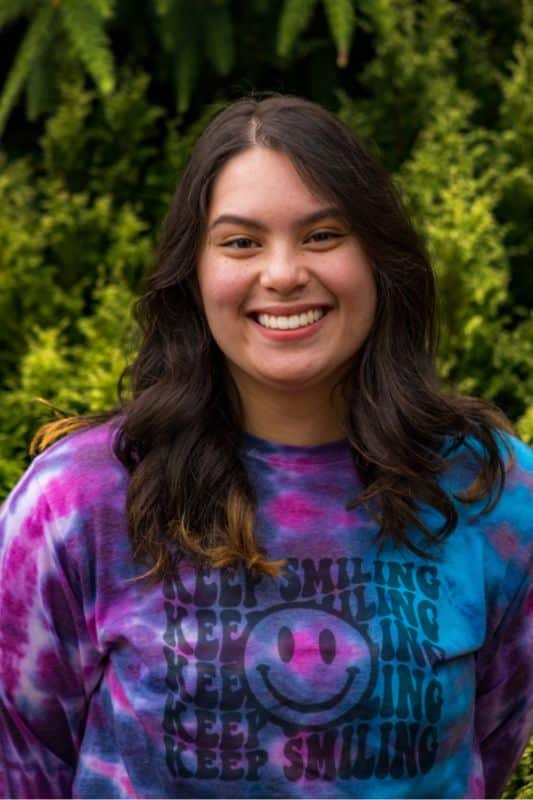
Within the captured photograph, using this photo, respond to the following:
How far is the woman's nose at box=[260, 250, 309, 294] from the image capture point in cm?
208

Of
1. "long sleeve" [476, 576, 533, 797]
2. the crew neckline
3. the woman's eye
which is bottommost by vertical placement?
"long sleeve" [476, 576, 533, 797]

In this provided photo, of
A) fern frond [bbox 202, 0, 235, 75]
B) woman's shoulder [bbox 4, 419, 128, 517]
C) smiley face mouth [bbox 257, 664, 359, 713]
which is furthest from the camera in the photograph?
fern frond [bbox 202, 0, 235, 75]

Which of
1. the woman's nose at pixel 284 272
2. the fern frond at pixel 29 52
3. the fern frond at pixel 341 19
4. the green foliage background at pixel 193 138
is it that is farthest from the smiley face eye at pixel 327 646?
the fern frond at pixel 29 52

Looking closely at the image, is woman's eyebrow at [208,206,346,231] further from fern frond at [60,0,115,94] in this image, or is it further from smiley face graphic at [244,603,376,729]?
fern frond at [60,0,115,94]

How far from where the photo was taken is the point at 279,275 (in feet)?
6.82

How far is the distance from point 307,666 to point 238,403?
1.53ft

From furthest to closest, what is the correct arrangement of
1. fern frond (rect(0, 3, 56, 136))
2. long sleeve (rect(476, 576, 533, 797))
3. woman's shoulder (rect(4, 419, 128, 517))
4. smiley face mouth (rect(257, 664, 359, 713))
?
fern frond (rect(0, 3, 56, 136)), long sleeve (rect(476, 576, 533, 797)), woman's shoulder (rect(4, 419, 128, 517)), smiley face mouth (rect(257, 664, 359, 713))

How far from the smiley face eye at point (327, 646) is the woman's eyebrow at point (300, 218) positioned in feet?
2.03

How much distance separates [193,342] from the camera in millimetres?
2324

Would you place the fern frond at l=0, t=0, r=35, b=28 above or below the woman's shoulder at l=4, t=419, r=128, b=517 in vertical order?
above

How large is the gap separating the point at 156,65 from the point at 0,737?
3.00 meters

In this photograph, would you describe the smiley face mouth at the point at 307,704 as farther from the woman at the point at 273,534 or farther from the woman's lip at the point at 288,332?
the woman's lip at the point at 288,332

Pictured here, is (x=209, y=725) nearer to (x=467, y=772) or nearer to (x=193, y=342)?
(x=467, y=772)

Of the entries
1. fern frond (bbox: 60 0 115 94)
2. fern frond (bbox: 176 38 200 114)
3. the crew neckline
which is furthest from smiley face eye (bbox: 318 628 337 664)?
fern frond (bbox: 176 38 200 114)
